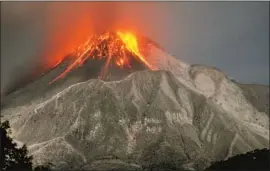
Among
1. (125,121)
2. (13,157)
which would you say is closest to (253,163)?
(13,157)

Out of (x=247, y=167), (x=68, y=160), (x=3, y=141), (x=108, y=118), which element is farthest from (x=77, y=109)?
(x=3, y=141)

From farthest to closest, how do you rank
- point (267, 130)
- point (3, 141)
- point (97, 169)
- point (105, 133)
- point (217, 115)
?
point (267, 130)
point (217, 115)
point (105, 133)
point (97, 169)
point (3, 141)

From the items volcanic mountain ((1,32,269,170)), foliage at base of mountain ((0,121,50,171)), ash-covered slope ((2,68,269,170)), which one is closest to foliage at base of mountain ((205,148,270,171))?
foliage at base of mountain ((0,121,50,171))

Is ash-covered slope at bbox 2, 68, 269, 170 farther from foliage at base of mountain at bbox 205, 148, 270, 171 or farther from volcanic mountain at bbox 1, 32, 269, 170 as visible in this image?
foliage at base of mountain at bbox 205, 148, 270, 171

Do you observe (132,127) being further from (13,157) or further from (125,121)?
(13,157)

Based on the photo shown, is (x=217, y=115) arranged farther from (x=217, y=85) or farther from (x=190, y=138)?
(x=217, y=85)
